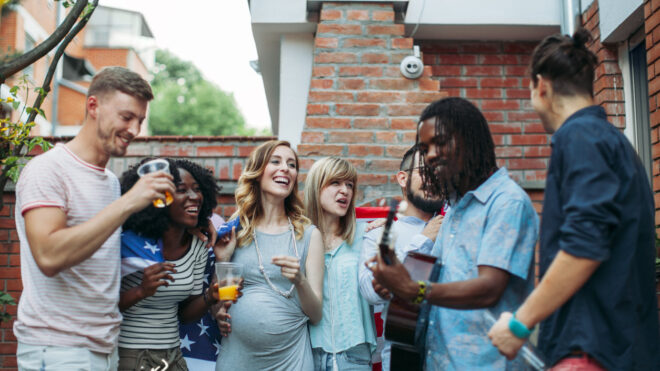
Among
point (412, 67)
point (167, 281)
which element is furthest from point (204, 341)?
point (412, 67)

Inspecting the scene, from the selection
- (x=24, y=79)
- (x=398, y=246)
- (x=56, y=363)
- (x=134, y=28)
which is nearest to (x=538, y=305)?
(x=398, y=246)

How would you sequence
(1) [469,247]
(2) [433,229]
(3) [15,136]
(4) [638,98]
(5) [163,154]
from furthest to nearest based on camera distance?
(5) [163,154], (4) [638,98], (3) [15,136], (2) [433,229], (1) [469,247]

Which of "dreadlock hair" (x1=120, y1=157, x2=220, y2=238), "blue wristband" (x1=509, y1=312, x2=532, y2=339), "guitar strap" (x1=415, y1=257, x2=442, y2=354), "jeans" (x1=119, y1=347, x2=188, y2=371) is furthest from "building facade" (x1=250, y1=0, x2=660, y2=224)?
"blue wristband" (x1=509, y1=312, x2=532, y2=339)

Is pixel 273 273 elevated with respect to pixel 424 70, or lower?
lower

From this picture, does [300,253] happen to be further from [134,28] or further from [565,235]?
[134,28]

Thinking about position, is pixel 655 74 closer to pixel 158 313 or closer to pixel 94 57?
pixel 158 313

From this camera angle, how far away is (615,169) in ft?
5.99

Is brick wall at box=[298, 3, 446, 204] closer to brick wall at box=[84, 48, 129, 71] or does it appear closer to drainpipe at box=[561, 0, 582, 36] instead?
drainpipe at box=[561, 0, 582, 36]

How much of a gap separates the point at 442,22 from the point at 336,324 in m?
2.91

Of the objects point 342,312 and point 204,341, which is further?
point 204,341

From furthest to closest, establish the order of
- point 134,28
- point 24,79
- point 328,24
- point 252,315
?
point 134,28 < point 328,24 < point 24,79 < point 252,315

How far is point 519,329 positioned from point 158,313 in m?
1.78

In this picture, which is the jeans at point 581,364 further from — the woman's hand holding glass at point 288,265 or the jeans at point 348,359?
the jeans at point 348,359

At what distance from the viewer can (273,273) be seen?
10.4 ft
